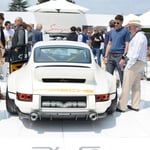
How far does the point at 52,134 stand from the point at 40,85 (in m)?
0.75

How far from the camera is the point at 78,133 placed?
527 centimetres

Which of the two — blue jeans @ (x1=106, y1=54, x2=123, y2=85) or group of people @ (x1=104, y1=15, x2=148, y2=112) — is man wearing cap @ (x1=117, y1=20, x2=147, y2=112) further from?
blue jeans @ (x1=106, y1=54, x2=123, y2=85)

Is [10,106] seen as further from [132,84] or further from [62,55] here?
[132,84]

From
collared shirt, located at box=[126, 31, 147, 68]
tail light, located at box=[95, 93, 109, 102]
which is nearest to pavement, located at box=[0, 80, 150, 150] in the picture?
tail light, located at box=[95, 93, 109, 102]

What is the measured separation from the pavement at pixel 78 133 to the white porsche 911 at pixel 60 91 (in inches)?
9.7

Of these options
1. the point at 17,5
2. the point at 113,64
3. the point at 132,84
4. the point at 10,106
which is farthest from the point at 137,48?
the point at 17,5

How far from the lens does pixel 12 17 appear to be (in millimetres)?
24031

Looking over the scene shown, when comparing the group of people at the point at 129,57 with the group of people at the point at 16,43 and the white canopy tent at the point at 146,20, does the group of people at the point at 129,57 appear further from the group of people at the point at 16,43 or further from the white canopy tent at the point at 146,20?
the white canopy tent at the point at 146,20

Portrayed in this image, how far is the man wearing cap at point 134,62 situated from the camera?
617cm

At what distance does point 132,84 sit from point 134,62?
21.3 inches

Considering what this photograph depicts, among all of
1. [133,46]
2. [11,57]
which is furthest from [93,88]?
[11,57]

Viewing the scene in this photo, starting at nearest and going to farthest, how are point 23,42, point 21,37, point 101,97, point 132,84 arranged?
point 101,97, point 132,84, point 21,37, point 23,42

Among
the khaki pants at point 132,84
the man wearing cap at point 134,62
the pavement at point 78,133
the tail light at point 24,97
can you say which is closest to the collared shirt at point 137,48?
the man wearing cap at point 134,62

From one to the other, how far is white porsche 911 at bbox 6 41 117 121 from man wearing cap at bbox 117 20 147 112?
1.70 ft
